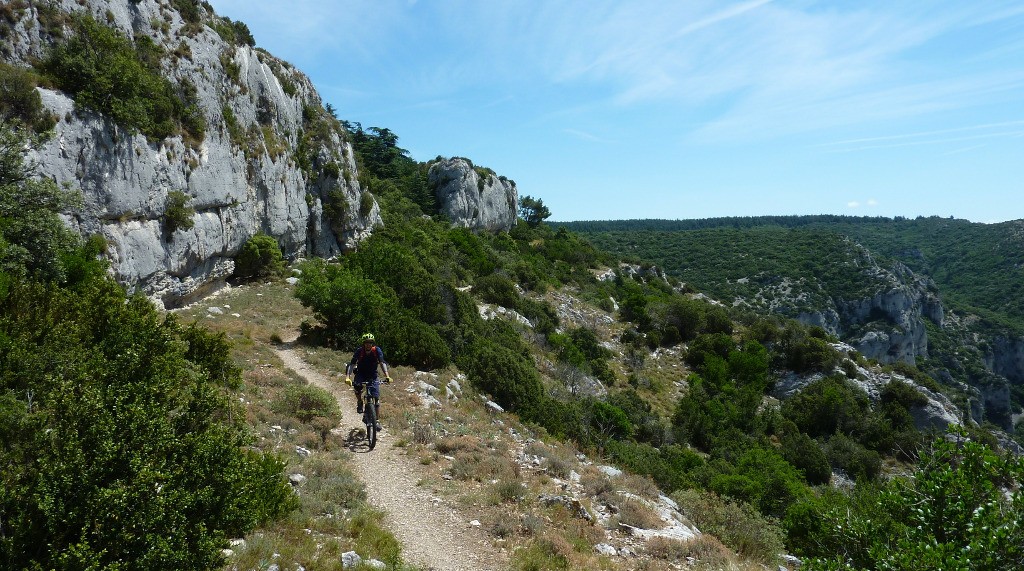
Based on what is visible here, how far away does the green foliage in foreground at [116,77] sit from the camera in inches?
542

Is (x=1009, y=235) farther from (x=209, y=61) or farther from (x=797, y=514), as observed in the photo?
(x=209, y=61)

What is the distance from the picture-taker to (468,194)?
55844mm

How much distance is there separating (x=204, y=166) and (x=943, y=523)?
2344 centimetres

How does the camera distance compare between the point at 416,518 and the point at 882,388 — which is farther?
the point at 882,388

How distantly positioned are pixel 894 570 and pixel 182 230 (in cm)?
2103

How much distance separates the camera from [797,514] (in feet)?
31.6

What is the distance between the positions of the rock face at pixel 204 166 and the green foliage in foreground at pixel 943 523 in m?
17.2

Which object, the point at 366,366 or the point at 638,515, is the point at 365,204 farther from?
the point at 638,515

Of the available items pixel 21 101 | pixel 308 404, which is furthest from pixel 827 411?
pixel 21 101

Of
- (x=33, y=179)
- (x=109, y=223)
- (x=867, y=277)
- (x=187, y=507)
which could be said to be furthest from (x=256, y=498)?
(x=867, y=277)

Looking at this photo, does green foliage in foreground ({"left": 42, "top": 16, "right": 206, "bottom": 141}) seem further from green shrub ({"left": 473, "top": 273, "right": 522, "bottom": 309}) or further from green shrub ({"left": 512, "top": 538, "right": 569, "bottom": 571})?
green shrub ({"left": 473, "top": 273, "right": 522, "bottom": 309})

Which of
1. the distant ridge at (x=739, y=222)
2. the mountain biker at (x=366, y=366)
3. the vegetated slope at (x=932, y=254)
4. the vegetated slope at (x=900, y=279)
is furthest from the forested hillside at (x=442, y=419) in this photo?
the distant ridge at (x=739, y=222)

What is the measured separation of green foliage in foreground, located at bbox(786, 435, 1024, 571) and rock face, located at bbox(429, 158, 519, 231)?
163ft

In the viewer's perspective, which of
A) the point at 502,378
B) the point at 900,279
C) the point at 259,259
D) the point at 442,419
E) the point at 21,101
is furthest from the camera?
the point at 900,279
